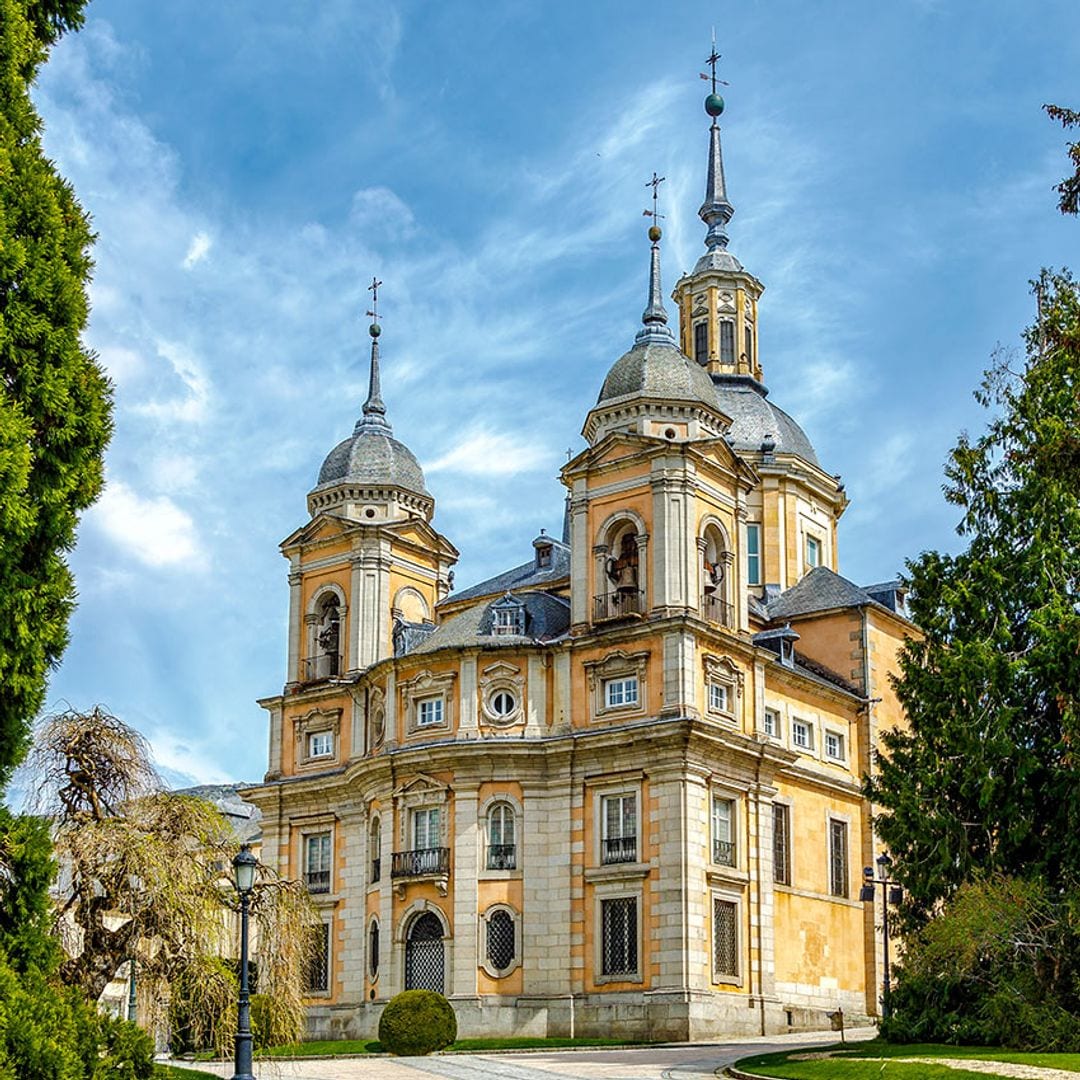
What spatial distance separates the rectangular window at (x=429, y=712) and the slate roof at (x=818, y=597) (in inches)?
503

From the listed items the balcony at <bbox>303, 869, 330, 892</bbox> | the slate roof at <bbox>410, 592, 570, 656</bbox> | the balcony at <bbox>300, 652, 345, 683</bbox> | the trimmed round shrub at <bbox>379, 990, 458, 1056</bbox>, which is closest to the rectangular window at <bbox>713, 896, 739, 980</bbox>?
the trimmed round shrub at <bbox>379, 990, 458, 1056</bbox>

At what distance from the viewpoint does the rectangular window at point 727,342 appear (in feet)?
204

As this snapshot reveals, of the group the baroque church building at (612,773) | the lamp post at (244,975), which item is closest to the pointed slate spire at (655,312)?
the baroque church building at (612,773)

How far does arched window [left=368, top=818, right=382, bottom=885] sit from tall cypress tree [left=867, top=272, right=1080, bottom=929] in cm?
1692

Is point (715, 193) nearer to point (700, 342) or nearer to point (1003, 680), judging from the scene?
point (700, 342)

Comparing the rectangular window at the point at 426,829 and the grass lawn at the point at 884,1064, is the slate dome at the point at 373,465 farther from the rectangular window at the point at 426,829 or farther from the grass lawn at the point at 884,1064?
the grass lawn at the point at 884,1064

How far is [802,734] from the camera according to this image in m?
49.2

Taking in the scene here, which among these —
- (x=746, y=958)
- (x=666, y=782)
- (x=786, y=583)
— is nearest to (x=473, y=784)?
(x=666, y=782)

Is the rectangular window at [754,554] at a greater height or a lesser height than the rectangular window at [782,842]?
greater

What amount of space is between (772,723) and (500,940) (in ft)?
33.2

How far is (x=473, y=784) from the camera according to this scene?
45188 mm

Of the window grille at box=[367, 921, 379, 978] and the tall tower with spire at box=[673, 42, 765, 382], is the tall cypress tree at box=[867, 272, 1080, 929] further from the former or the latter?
the tall tower with spire at box=[673, 42, 765, 382]

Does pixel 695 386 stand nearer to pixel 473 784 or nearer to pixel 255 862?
pixel 473 784

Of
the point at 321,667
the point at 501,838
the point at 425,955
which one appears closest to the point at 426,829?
the point at 501,838
